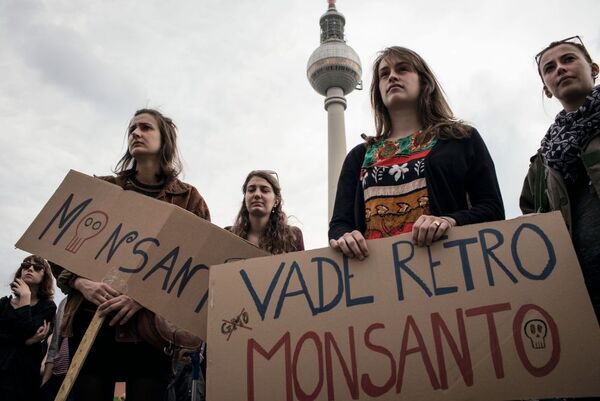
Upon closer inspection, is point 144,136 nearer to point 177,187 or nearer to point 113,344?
point 177,187

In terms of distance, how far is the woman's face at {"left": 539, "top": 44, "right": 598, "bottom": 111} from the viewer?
8.65 ft

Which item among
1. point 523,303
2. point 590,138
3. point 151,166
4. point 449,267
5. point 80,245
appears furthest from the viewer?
point 151,166

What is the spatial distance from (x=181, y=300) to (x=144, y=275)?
24cm

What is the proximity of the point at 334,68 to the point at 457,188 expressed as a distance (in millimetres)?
46647

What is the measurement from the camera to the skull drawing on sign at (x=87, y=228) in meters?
2.77

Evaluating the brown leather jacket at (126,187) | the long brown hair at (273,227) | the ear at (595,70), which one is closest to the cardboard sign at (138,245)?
the brown leather jacket at (126,187)

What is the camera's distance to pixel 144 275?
257 centimetres

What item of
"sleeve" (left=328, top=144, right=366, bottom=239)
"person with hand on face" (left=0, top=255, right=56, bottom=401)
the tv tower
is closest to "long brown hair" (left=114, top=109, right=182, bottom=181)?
"sleeve" (left=328, top=144, right=366, bottom=239)

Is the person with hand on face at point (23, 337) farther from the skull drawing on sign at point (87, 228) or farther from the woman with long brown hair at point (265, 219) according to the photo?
the skull drawing on sign at point (87, 228)

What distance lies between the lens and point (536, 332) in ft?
5.83

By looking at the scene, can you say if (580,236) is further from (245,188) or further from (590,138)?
(245,188)

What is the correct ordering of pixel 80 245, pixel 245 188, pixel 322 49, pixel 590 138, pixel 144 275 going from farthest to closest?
pixel 322 49, pixel 245 188, pixel 80 245, pixel 144 275, pixel 590 138

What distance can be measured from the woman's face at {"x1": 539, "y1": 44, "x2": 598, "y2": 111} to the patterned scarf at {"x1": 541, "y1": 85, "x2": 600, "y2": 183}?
0.13 m

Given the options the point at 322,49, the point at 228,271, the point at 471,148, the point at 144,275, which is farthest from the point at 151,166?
the point at 322,49
